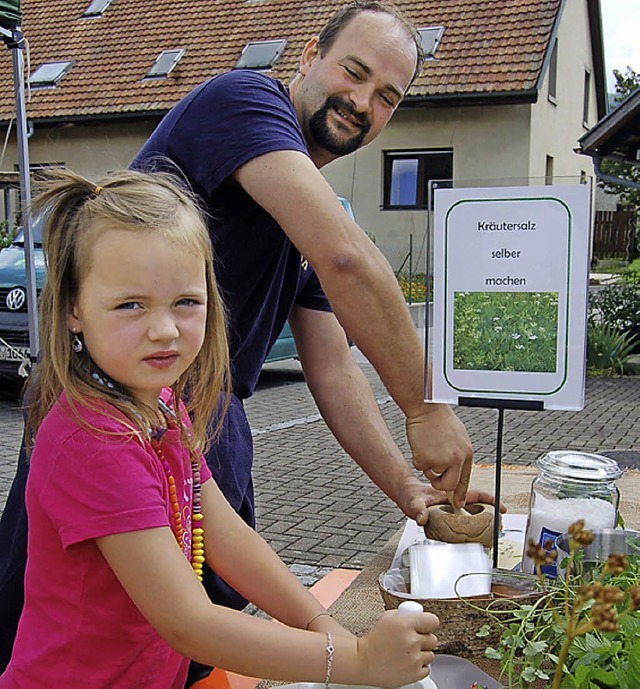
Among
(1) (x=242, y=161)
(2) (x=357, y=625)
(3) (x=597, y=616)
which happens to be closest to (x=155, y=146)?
(1) (x=242, y=161)

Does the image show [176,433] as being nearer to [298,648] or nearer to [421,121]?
[298,648]

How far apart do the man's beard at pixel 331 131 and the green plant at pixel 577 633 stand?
3.48ft

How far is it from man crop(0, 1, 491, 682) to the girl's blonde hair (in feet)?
0.78

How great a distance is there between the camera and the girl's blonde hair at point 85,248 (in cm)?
119

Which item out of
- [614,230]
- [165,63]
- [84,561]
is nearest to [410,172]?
[165,63]

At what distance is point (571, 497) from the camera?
140cm

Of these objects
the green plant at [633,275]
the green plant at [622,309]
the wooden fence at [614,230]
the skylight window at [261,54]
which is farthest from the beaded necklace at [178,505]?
the wooden fence at [614,230]

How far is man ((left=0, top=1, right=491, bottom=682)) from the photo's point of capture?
150 cm

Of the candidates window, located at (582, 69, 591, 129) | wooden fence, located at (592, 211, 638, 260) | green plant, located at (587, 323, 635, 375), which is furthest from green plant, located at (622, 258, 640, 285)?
window, located at (582, 69, 591, 129)

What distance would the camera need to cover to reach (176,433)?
1.30 m

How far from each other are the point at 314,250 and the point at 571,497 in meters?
0.59

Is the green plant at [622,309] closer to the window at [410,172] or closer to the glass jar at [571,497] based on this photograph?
the window at [410,172]

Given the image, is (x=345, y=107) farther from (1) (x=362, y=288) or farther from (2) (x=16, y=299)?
(2) (x=16, y=299)

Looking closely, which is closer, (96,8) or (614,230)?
(96,8)
